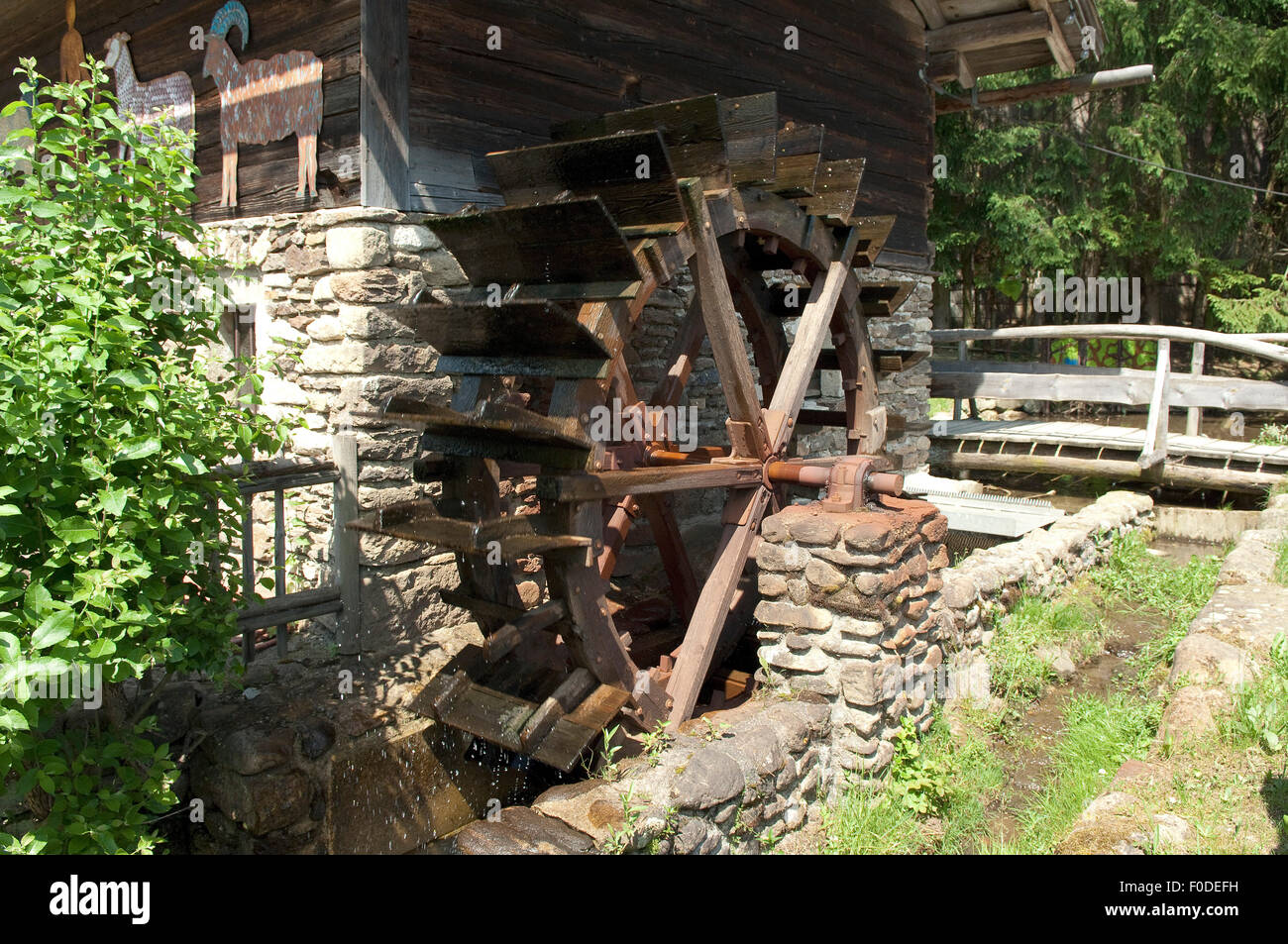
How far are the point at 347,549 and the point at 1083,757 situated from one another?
3220mm

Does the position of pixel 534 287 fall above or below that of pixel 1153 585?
above

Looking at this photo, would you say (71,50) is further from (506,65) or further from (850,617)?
(850,617)

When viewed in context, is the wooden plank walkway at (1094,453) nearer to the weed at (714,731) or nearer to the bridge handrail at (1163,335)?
the bridge handrail at (1163,335)

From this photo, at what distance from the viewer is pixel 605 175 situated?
3494 mm

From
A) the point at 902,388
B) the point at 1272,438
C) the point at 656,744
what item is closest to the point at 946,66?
the point at 902,388

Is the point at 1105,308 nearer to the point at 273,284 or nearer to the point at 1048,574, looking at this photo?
the point at 1048,574

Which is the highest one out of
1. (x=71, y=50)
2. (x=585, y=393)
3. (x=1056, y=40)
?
(x=1056, y=40)

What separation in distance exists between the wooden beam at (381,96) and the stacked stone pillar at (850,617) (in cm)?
216

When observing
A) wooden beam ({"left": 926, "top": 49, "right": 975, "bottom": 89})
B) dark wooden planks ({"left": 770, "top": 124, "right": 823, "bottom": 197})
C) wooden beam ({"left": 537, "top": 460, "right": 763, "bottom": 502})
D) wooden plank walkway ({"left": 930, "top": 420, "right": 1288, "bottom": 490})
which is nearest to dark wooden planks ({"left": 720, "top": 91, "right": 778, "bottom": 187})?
dark wooden planks ({"left": 770, "top": 124, "right": 823, "bottom": 197})

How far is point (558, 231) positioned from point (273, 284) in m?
1.77

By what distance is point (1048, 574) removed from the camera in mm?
5512

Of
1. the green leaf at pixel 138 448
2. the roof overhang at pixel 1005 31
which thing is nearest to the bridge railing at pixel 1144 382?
the roof overhang at pixel 1005 31

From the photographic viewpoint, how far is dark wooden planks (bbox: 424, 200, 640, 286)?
124 inches

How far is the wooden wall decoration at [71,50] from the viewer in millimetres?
5703
